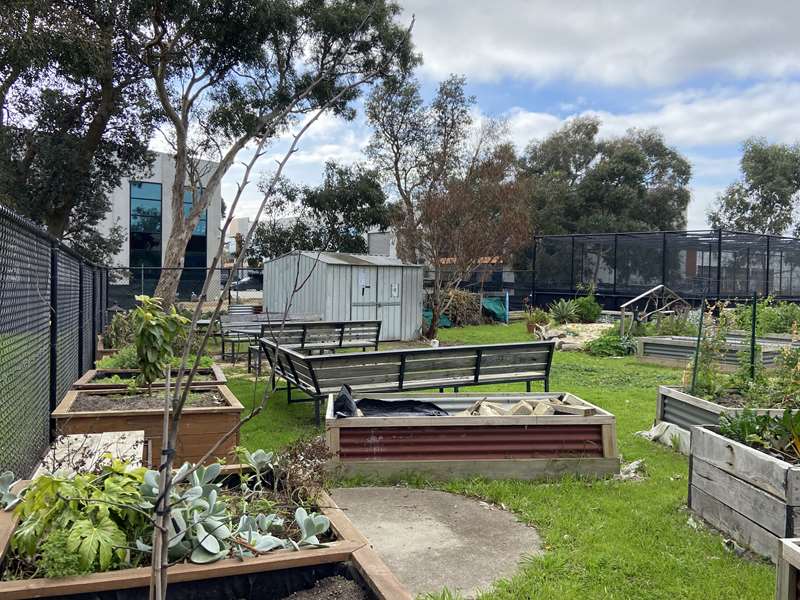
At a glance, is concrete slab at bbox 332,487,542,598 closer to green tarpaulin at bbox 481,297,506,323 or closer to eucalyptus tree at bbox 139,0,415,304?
eucalyptus tree at bbox 139,0,415,304

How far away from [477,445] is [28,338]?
11.0 ft

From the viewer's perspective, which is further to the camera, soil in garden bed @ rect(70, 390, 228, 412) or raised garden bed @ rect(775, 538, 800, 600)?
soil in garden bed @ rect(70, 390, 228, 412)

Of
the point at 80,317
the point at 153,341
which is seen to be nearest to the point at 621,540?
the point at 153,341

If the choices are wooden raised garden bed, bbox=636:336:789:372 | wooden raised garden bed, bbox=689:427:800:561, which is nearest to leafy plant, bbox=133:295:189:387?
wooden raised garden bed, bbox=689:427:800:561

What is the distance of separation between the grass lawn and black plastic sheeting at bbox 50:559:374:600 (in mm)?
1229

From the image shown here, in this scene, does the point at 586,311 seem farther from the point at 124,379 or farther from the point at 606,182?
the point at 606,182

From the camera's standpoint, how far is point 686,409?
20.6 ft

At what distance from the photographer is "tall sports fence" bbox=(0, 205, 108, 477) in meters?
3.54

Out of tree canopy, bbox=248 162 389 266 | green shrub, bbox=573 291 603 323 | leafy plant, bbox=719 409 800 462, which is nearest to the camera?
leafy plant, bbox=719 409 800 462

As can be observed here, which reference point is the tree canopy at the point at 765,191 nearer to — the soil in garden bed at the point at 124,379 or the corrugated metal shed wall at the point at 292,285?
the corrugated metal shed wall at the point at 292,285

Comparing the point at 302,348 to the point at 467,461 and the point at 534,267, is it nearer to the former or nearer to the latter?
the point at 467,461

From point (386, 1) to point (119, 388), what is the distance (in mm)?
13893

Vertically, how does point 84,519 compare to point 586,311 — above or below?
below

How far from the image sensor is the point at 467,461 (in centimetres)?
518
